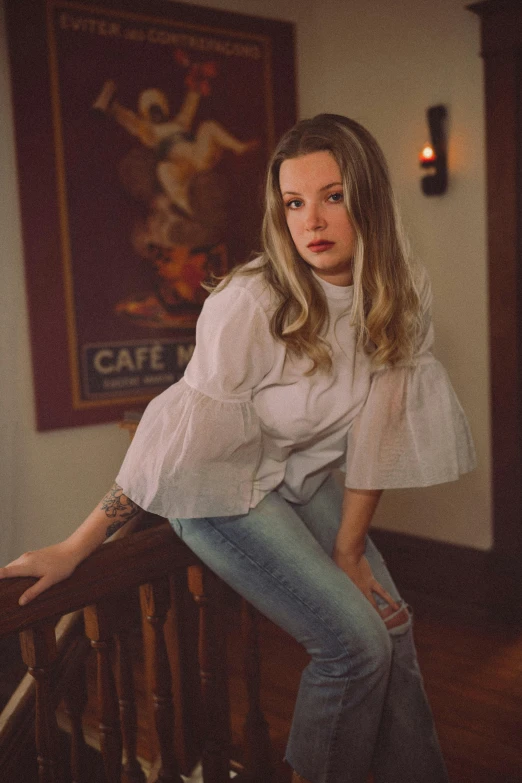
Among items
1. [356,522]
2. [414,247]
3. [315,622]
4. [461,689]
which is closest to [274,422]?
[356,522]

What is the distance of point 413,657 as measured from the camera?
1.54 m

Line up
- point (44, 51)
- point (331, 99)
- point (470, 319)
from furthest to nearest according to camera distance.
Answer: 1. point (331, 99)
2. point (470, 319)
3. point (44, 51)

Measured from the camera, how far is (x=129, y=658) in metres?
1.45

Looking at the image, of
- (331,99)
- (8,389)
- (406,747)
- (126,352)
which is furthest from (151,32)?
(406,747)

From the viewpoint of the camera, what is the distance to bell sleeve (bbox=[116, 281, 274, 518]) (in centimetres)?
136

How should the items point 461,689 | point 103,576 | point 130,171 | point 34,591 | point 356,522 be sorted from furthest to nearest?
point 130,171, point 461,689, point 356,522, point 103,576, point 34,591

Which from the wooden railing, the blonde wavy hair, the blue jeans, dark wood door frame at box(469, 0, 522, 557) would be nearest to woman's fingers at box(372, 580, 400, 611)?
the blue jeans

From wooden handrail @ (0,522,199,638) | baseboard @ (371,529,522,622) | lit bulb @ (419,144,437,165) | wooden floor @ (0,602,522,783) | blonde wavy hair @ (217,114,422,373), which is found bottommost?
wooden floor @ (0,602,522,783)

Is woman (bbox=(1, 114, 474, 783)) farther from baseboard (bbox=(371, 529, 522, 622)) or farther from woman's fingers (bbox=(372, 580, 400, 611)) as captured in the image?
baseboard (bbox=(371, 529, 522, 622))

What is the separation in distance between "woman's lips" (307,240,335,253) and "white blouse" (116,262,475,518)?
0.10m

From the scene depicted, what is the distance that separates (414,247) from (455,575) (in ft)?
4.55

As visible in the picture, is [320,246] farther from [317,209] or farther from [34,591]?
[34,591]

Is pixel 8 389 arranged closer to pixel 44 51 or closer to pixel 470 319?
pixel 44 51

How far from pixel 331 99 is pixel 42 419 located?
1918 mm
